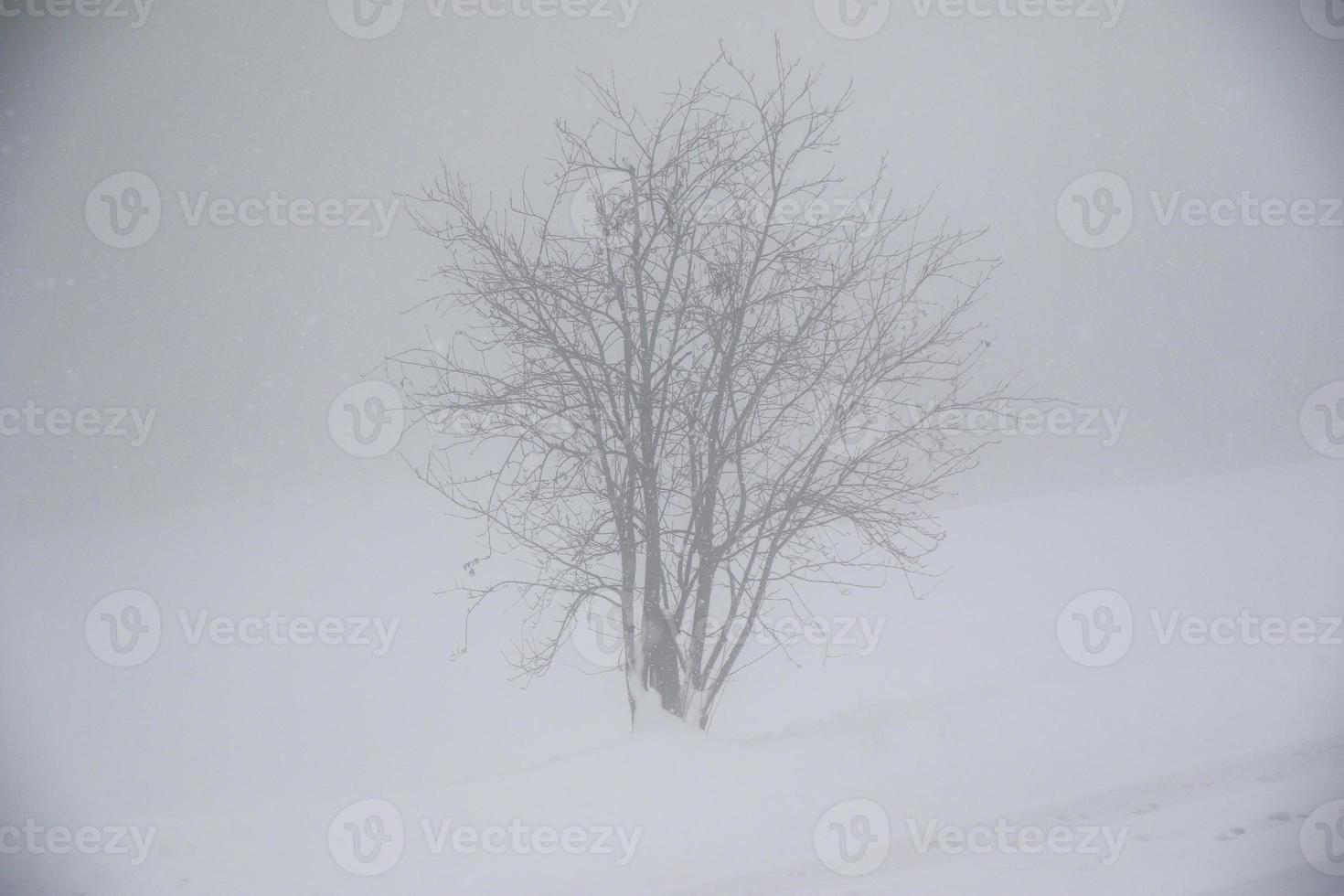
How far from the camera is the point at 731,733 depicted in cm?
824

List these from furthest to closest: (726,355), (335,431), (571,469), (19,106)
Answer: (19,106) → (335,431) → (571,469) → (726,355)

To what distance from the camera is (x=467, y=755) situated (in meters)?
7.89

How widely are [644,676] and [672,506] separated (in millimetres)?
1118

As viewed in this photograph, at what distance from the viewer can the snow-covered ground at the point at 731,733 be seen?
4.33 metres

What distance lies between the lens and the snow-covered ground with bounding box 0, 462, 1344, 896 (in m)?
4.33

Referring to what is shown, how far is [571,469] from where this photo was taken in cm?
571

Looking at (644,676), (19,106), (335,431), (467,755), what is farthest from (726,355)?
(19,106)

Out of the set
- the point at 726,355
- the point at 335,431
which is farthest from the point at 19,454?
the point at 726,355

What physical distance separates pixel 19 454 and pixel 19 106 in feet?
20.1

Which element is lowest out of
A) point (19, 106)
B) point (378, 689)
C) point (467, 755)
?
point (467, 755)

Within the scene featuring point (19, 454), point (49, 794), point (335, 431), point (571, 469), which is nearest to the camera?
point (571, 469)

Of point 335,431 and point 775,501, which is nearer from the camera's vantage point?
point 775,501

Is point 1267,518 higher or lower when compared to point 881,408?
lower

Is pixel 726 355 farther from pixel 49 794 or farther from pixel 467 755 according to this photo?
pixel 49 794
